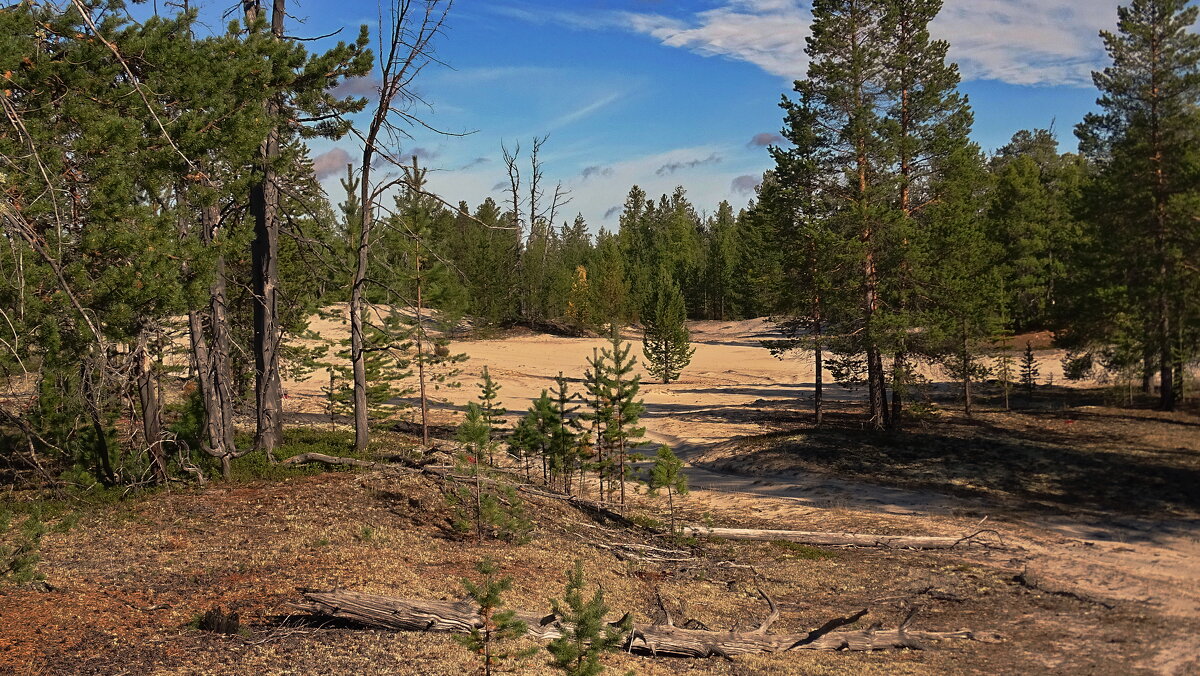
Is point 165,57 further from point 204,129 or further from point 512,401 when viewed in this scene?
point 512,401

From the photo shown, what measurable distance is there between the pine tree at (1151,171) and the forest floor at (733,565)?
3712 mm

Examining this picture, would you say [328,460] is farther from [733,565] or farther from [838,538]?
[838,538]

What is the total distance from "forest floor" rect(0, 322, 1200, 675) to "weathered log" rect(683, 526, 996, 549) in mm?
194

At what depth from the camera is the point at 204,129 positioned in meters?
8.80

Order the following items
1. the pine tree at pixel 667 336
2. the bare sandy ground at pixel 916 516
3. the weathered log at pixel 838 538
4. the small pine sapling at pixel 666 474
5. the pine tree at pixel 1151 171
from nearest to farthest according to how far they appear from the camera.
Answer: the bare sandy ground at pixel 916 516, the small pine sapling at pixel 666 474, the weathered log at pixel 838 538, the pine tree at pixel 1151 171, the pine tree at pixel 667 336

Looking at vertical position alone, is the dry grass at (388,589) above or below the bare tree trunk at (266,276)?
below

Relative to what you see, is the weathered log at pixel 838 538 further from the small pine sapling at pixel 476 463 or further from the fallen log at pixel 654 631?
the fallen log at pixel 654 631

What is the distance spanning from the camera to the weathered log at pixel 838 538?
44.5ft

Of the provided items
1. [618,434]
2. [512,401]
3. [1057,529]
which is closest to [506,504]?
[618,434]

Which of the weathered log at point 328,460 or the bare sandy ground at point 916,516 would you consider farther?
the weathered log at point 328,460

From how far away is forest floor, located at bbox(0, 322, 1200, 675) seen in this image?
287 inches

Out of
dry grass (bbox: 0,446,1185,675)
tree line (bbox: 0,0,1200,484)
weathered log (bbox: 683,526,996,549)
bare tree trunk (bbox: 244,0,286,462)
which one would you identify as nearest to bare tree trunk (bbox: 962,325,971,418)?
tree line (bbox: 0,0,1200,484)

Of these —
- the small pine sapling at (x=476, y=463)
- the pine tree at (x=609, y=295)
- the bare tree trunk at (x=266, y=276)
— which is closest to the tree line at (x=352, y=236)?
the bare tree trunk at (x=266, y=276)

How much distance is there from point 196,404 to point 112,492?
190 centimetres
